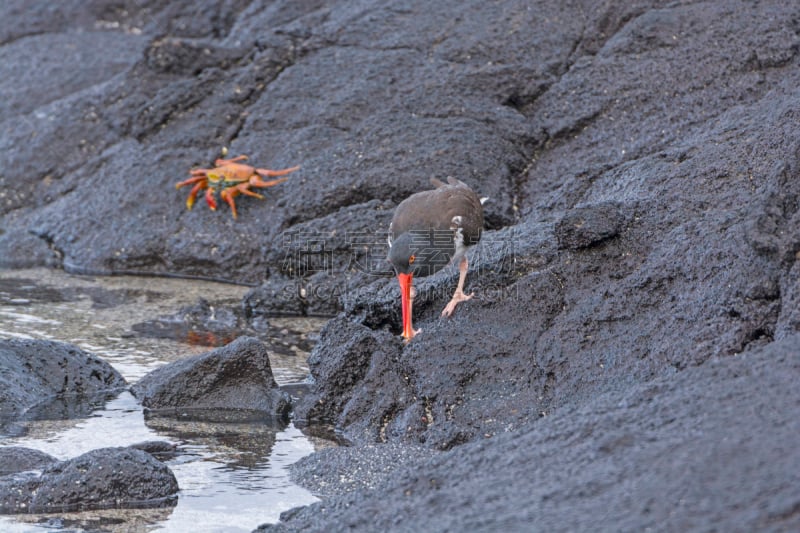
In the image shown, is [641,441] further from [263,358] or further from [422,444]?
[263,358]

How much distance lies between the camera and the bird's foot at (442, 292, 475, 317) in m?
5.67

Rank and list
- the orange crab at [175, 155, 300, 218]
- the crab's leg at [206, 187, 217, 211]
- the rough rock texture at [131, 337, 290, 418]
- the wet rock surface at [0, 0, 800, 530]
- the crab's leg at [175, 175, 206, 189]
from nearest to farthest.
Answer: the wet rock surface at [0, 0, 800, 530]
the rough rock texture at [131, 337, 290, 418]
the orange crab at [175, 155, 300, 218]
the crab's leg at [206, 187, 217, 211]
the crab's leg at [175, 175, 206, 189]

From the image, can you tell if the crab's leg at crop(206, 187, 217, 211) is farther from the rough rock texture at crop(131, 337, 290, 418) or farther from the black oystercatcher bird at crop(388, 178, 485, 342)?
the black oystercatcher bird at crop(388, 178, 485, 342)

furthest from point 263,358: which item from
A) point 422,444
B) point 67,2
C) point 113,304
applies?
point 67,2

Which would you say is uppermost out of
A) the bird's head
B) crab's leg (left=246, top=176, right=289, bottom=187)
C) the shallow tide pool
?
crab's leg (left=246, top=176, right=289, bottom=187)

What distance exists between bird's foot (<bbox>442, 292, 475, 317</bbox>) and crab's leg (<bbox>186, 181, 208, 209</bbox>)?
166 inches

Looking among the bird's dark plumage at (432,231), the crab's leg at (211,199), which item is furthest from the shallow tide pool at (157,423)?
the bird's dark plumage at (432,231)

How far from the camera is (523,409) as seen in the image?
16.5ft

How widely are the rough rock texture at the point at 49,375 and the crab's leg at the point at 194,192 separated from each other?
3.17 metres

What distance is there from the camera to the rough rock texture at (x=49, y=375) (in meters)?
5.95

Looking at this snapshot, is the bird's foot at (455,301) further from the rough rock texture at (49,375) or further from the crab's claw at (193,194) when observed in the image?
the crab's claw at (193,194)

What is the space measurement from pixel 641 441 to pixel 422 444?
1703 millimetres

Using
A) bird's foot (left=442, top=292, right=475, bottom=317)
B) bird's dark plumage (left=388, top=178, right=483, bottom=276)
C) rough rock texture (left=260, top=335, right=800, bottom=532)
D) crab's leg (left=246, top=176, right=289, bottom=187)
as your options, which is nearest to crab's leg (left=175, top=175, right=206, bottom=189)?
crab's leg (left=246, top=176, right=289, bottom=187)

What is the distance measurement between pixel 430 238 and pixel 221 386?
1523 millimetres
